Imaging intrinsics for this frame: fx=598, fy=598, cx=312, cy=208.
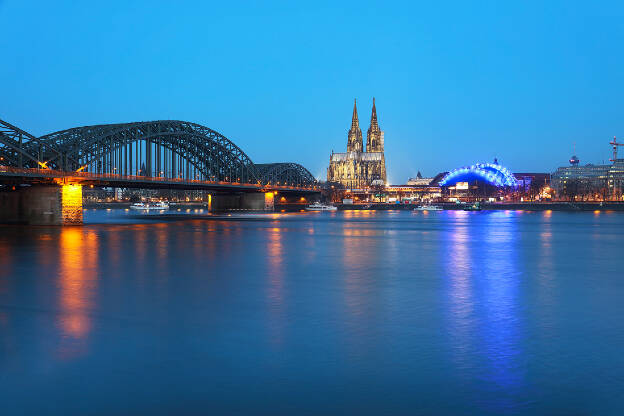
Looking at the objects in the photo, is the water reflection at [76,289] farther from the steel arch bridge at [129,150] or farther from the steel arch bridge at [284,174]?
the steel arch bridge at [284,174]

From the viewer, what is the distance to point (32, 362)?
1210 cm

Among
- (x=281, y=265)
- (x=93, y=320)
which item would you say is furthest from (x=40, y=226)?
(x=93, y=320)

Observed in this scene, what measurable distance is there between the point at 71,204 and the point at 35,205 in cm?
400

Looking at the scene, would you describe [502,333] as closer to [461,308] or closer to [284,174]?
[461,308]

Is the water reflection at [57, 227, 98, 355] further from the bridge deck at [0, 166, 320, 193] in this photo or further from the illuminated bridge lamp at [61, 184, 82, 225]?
the illuminated bridge lamp at [61, 184, 82, 225]

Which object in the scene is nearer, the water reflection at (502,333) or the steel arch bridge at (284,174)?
the water reflection at (502,333)

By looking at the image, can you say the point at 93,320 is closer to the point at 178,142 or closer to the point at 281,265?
the point at 281,265

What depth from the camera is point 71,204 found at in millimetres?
72250

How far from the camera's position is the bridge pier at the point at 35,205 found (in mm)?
69875

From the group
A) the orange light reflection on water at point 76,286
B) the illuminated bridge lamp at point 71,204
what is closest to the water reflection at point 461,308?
the orange light reflection on water at point 76,286

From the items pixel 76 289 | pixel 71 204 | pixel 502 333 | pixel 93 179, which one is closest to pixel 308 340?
pixel 502 333

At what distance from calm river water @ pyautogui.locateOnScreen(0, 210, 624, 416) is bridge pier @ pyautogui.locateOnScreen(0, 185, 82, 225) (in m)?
43.5

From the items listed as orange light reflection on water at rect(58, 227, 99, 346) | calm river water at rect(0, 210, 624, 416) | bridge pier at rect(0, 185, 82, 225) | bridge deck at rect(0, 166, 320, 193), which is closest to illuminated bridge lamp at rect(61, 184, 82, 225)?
bridge pier at rect(0, 185, 82, 225)

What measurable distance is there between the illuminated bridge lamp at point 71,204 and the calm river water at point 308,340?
143ft
